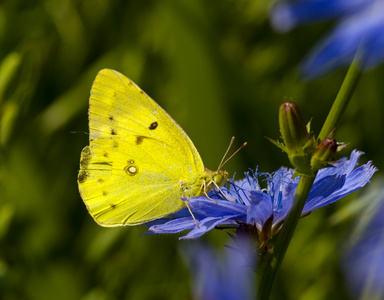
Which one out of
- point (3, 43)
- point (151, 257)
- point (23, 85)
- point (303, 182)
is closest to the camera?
point (303, 182)

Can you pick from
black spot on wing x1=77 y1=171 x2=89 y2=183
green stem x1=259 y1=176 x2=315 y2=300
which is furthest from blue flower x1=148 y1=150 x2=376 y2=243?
black spot on wing x1=77 y1=171 x2=89 y2=183

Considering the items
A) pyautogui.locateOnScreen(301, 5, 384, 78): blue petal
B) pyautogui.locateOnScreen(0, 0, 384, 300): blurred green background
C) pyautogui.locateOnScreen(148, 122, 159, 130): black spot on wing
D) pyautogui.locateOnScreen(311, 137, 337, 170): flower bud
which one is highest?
pyautogui.locateOnScreen(301, 5, 384, 78): blue petal

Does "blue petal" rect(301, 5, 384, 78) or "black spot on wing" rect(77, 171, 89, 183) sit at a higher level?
"blue petal" rect(301, 5, 384, 78)

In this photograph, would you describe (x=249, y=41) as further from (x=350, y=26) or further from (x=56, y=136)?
(x=350, y=26)

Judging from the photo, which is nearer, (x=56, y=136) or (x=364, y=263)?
(x=364, y=263)

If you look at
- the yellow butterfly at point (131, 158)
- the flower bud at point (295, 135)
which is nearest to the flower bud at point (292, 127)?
the flower bud at point (295, 135)

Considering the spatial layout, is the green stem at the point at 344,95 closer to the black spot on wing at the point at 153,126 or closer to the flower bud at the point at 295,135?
the flower bud at the point at 295,135

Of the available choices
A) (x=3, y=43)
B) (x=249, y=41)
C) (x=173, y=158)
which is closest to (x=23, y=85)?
(x=3, y=43)

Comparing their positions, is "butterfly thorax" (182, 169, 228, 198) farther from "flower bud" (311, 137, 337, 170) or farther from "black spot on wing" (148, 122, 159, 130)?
"flower bud" (311, 137, 337, 170)
